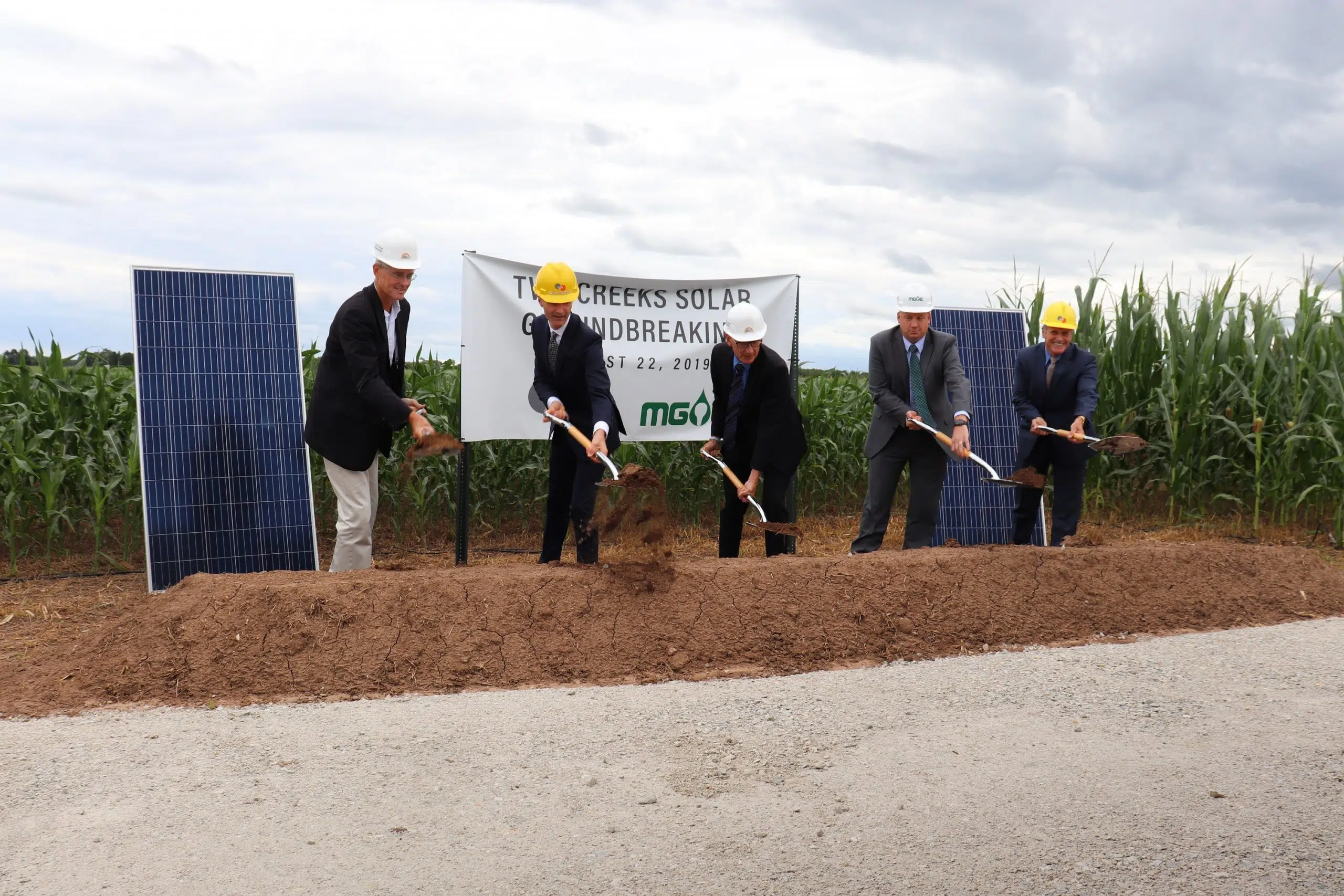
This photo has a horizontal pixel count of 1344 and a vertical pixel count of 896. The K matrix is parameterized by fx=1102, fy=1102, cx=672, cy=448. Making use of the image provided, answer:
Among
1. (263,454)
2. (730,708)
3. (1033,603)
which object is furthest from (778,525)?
(263,454)

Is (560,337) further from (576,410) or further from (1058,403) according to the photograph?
(1058,403)

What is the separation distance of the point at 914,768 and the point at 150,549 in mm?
5324

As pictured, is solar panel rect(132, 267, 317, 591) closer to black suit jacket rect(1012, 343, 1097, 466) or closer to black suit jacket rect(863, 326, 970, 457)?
black suit jacket rect(863, 326, 970, 457)

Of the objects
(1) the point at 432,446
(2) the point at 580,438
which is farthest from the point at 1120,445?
(1) the point at 432,446

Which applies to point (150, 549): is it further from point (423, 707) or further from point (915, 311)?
point (915, 311)

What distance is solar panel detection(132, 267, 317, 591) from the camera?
→ 287 inches

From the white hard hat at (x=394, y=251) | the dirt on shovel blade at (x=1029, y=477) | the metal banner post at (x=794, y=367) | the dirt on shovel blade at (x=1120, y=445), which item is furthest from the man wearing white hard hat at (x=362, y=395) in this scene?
the dirt on shovel blade at (x=1120, y=445)

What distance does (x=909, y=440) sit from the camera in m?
7.48

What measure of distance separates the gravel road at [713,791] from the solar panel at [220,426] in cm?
283

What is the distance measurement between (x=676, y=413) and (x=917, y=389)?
202 centimetres

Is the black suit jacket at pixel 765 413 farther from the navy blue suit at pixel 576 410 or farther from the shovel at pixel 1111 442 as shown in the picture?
the shovel at pixel 1111 442

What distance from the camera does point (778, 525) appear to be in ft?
22.5

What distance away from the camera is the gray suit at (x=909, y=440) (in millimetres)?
7496

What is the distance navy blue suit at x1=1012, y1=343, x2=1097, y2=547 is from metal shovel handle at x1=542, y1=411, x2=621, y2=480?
3.57 metres
